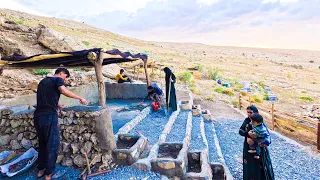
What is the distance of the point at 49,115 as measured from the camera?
13.8 ft

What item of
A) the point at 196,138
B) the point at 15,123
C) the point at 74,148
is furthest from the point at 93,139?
the point at 196,138

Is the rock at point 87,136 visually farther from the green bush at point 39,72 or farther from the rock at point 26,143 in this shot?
the green bush at point 39,72

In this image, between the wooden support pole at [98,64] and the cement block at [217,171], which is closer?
the wooden support pole at [98,64]

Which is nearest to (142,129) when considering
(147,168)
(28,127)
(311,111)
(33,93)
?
(147,168)

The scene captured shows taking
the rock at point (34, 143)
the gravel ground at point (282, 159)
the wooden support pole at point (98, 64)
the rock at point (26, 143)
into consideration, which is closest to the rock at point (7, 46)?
the rock at point (26, 143)

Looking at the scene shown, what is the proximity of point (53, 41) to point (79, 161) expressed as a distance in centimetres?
1119

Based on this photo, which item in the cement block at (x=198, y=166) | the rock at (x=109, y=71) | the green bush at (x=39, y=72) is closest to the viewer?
the cement block at (x=198, y=166)

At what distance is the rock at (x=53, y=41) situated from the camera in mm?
13789

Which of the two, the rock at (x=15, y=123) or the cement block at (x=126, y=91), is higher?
the rock at (x=15, y=123)

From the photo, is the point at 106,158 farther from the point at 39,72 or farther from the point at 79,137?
the point at 39,72

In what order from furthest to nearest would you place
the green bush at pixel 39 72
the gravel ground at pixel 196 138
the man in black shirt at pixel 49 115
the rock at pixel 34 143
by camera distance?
1. the green bush at pixel 39 72
2. the gravel ground at pixel 196 138
3. the rock at pixel 34 143
4. the man in black shirt at pixel 49 115

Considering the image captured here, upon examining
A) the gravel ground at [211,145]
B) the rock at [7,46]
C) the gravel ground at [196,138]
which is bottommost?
the gravel ground at [211,145]

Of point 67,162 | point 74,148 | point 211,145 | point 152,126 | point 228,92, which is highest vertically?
point 74,148

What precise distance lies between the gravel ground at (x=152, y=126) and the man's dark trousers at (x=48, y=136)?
248cm
